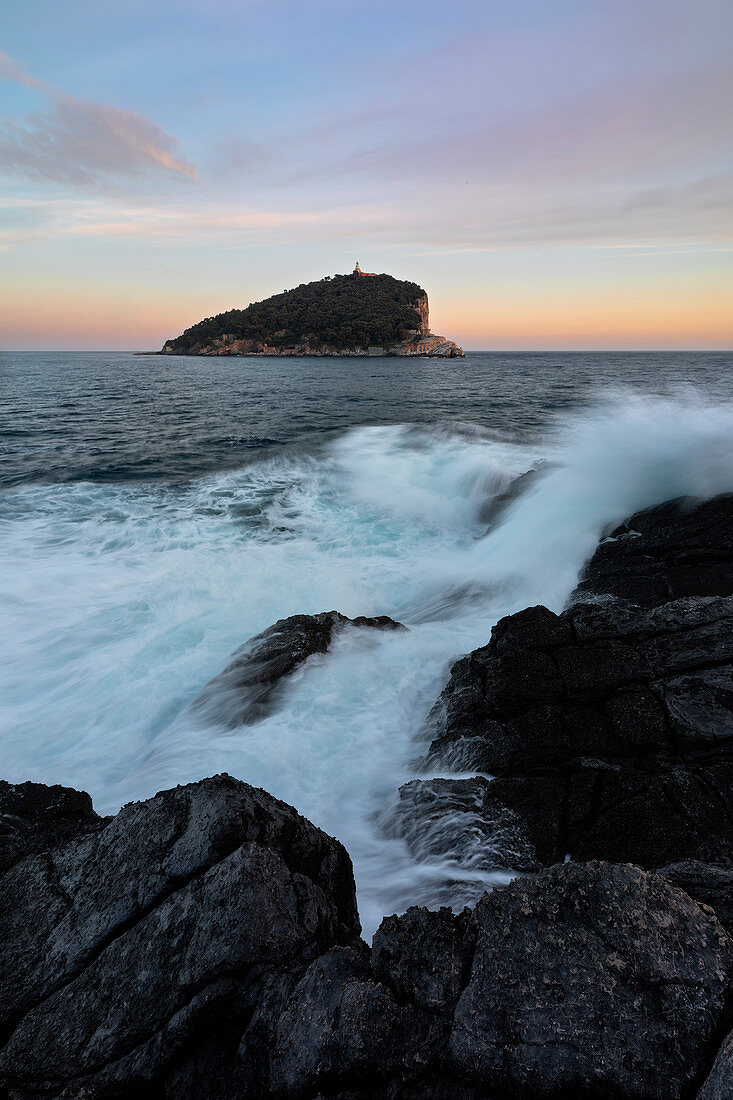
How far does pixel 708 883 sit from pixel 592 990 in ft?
3.58

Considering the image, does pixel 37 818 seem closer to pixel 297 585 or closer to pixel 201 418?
pixel 297 585

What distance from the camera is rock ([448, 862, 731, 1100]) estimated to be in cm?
173

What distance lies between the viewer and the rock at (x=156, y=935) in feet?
6.97

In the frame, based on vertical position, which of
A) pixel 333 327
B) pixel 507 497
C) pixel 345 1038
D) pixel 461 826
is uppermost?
pixel 333 327

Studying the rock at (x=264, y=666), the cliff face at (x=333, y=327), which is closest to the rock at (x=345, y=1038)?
the rock at (x=264, y=666)

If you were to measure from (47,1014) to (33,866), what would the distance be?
758 millimetres

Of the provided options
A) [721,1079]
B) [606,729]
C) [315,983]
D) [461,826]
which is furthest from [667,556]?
[315,983]

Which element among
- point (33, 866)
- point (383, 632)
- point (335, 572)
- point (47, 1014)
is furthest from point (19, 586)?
point (47, 1014)

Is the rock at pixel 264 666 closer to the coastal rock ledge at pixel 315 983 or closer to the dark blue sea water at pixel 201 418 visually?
the coastal rock ledge at pixel 315 983

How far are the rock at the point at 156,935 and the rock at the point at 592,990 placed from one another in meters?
0.86

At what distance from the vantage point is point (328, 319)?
123750 millimetres

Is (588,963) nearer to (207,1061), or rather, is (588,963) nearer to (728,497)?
(207,1061)

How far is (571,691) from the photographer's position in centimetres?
446

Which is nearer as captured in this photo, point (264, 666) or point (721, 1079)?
point (721, 1079)
